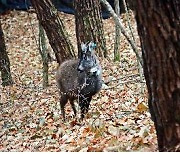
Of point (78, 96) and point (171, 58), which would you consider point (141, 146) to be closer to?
point (171, 58)

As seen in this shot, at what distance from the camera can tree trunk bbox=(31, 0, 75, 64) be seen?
35.4 ft

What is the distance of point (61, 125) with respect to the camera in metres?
8.62

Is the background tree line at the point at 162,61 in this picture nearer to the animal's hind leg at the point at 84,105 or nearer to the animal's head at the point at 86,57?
the animal's head at the point at 86,57

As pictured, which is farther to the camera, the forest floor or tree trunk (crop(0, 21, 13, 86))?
tree trunk (crop(0, 21, 13, 86))

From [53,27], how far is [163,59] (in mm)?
6732

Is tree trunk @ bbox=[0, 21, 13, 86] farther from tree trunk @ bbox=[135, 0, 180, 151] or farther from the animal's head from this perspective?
tree trunk @ bbox=[135, 0, 180, 151]

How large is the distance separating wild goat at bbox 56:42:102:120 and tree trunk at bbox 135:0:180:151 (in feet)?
12.8

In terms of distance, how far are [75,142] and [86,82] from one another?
1823 mm

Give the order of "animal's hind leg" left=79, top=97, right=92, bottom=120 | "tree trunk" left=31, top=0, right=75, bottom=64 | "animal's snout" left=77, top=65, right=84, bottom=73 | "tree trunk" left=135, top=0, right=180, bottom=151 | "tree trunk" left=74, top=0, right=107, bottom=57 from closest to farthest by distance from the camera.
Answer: "tree trunk" left=135, top=0, right=180, bottom=151, "animal's snout" left=77, top=65, right=84, bottom=73, "animal's hind leg" left=79, top=97, right=92, bottom=120, "tree trunk" left=31, top=0, right=75, bottom=64, "tree trunk" left=74, top=0, right=107, bottom=57

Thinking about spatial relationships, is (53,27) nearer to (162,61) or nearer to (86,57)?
(86,57)

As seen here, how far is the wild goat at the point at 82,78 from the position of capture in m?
8.48

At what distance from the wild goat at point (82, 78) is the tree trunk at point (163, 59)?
3892 millimetres

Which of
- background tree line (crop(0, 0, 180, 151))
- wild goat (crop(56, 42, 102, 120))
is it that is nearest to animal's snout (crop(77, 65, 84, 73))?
wild goat (crop(56, 42, 102, 120))

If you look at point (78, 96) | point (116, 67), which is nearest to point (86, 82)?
point (78, 96)
